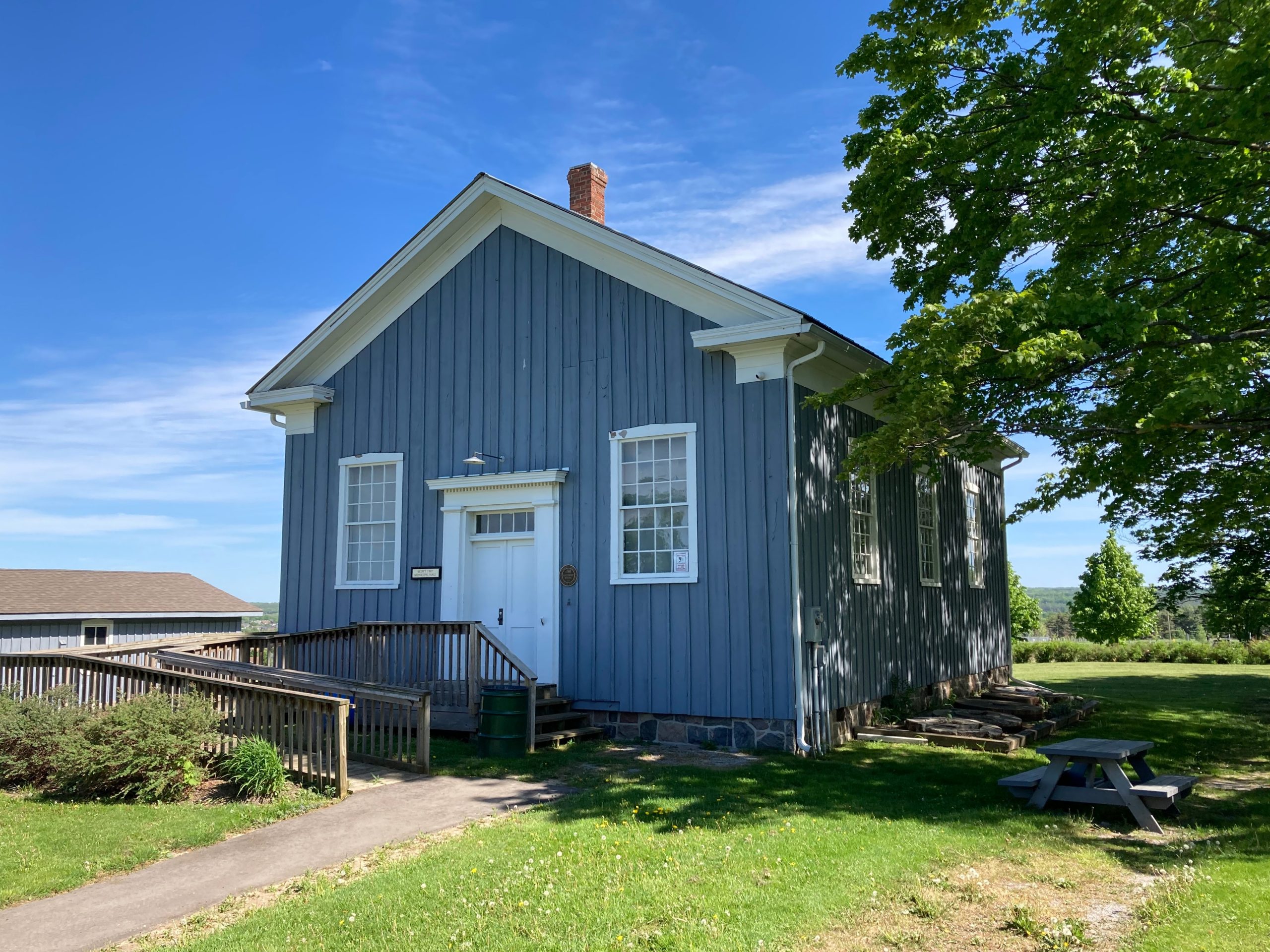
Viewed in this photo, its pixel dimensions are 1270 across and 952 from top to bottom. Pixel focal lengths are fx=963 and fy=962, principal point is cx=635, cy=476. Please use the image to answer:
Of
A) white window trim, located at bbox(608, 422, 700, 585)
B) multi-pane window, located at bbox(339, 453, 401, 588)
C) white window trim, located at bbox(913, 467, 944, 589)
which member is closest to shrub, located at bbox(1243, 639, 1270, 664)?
white window trim, located at bbox(913, 467, 944, 589)

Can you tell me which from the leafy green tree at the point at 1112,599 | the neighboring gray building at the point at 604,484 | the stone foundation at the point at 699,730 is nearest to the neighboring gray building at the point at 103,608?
the neighboring gray building at the point at 604,484

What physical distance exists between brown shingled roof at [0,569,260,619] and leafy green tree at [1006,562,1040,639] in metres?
29.9

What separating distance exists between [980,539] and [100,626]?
90.4 ft

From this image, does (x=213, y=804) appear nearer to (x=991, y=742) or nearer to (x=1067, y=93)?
(x=991, y=742)

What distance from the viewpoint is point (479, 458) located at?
43.6ft

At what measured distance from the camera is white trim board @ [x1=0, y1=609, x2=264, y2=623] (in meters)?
28.9

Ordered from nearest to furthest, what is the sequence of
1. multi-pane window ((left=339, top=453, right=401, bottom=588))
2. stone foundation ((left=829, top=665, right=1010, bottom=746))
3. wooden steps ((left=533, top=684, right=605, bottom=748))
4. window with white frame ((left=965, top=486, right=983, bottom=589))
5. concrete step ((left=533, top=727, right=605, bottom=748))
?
concrete step ((left=533, top=727, right=605, bottom=748)), wooden steps ((left=533, top=684, right=605, bottom=748)), stone foundation ((left=829, top=665, right=1010, bottom=746)), multi-pane window ((left=339, top=453, right=401, bottom=588)), window with white frame ((left=965, top=486, right=983, bottom=589))

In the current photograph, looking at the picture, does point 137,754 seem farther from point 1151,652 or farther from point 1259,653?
point 1151,652

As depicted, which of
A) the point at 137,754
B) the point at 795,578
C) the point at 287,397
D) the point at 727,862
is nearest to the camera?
the point at 727,862

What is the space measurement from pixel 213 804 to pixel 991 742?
8.75m

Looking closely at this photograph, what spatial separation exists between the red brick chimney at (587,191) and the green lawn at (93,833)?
920 centimetres

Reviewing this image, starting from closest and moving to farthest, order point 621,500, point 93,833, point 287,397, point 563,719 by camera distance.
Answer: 1. point 93,833
2. point 563,719
3. point 621,500
4. point 287,397

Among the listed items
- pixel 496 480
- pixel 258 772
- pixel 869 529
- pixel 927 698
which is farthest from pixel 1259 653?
pixel 258 772

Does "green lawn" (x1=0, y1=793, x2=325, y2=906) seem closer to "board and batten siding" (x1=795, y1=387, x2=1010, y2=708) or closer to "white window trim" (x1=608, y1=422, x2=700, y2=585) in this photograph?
"white window trim" (x1=608, y1=422, x2=700, y2=585)
